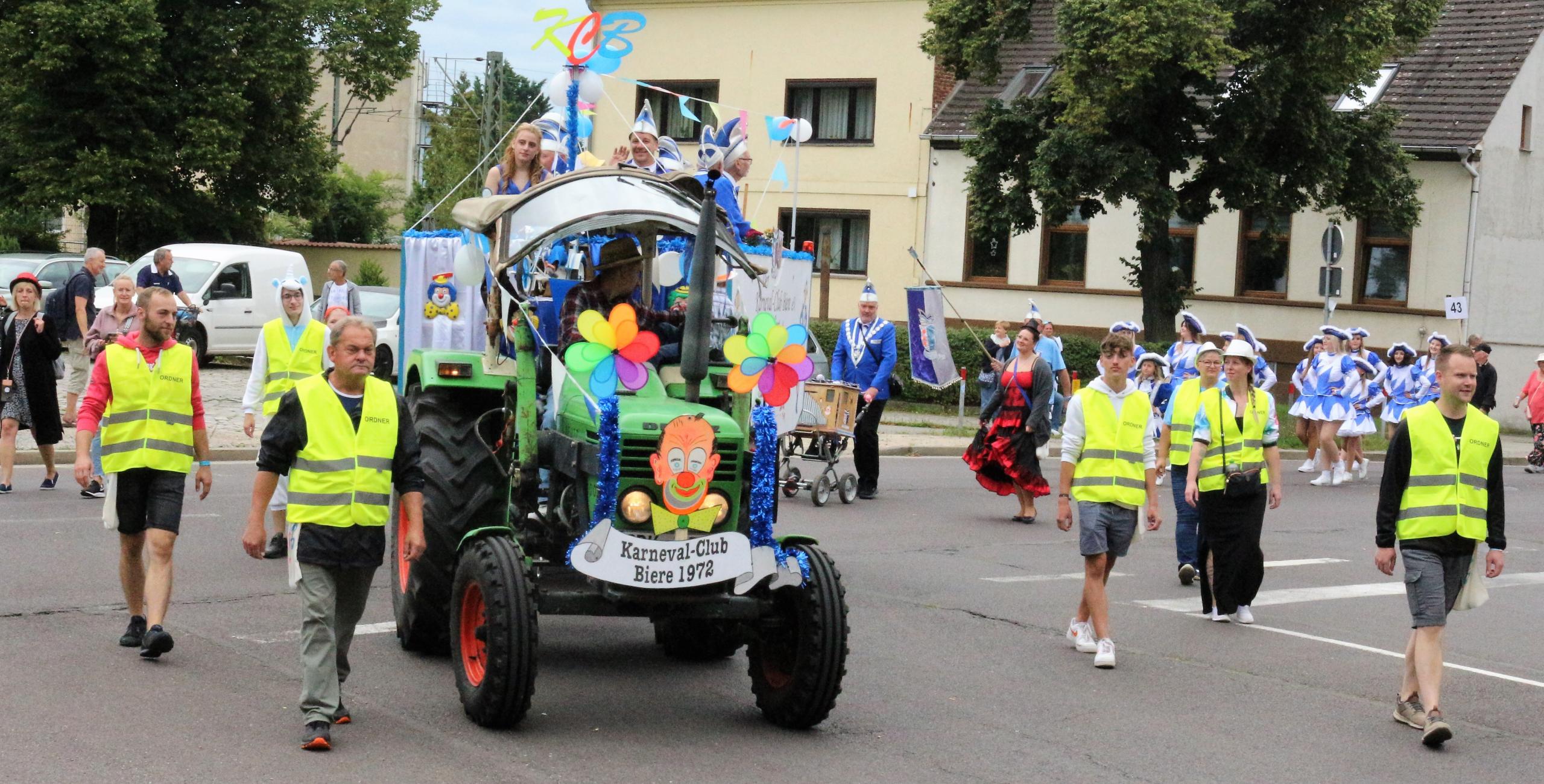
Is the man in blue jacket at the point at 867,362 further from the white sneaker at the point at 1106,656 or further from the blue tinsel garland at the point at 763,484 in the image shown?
the blue tinsel garland at the point at 763,484

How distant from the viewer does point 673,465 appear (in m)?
6.82

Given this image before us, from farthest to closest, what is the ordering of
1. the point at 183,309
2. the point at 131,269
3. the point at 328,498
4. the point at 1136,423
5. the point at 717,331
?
the point at 131,269 < the point at 183,309 < the point at 1136,423 < the point at 717,331 < the point at 328,498

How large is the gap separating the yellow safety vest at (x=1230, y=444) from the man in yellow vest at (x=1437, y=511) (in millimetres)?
2386

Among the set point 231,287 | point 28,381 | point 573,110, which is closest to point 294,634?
point 573,110

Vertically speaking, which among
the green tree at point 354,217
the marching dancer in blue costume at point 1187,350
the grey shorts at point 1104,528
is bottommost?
the grey shorts at point 1104,528

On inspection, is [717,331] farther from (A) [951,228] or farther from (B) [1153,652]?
(A) [951,228]

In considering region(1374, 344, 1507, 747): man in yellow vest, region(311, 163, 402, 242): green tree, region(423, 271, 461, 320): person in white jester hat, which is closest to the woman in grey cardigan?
region(423, 271, 461, 320): person in white jester hat

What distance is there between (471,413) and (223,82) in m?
28.7

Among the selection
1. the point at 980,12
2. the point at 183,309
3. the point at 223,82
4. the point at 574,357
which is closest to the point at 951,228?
the point at 980,12

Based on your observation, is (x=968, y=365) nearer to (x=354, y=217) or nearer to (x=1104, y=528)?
(x=1104, y=528)

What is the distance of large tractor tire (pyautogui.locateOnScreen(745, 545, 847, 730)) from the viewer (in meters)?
6.94

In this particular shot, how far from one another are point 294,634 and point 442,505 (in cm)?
137

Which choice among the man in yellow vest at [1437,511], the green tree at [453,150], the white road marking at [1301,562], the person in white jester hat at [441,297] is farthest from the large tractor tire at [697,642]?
the green tree at [453,150]

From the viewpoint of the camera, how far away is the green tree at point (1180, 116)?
2708cm
